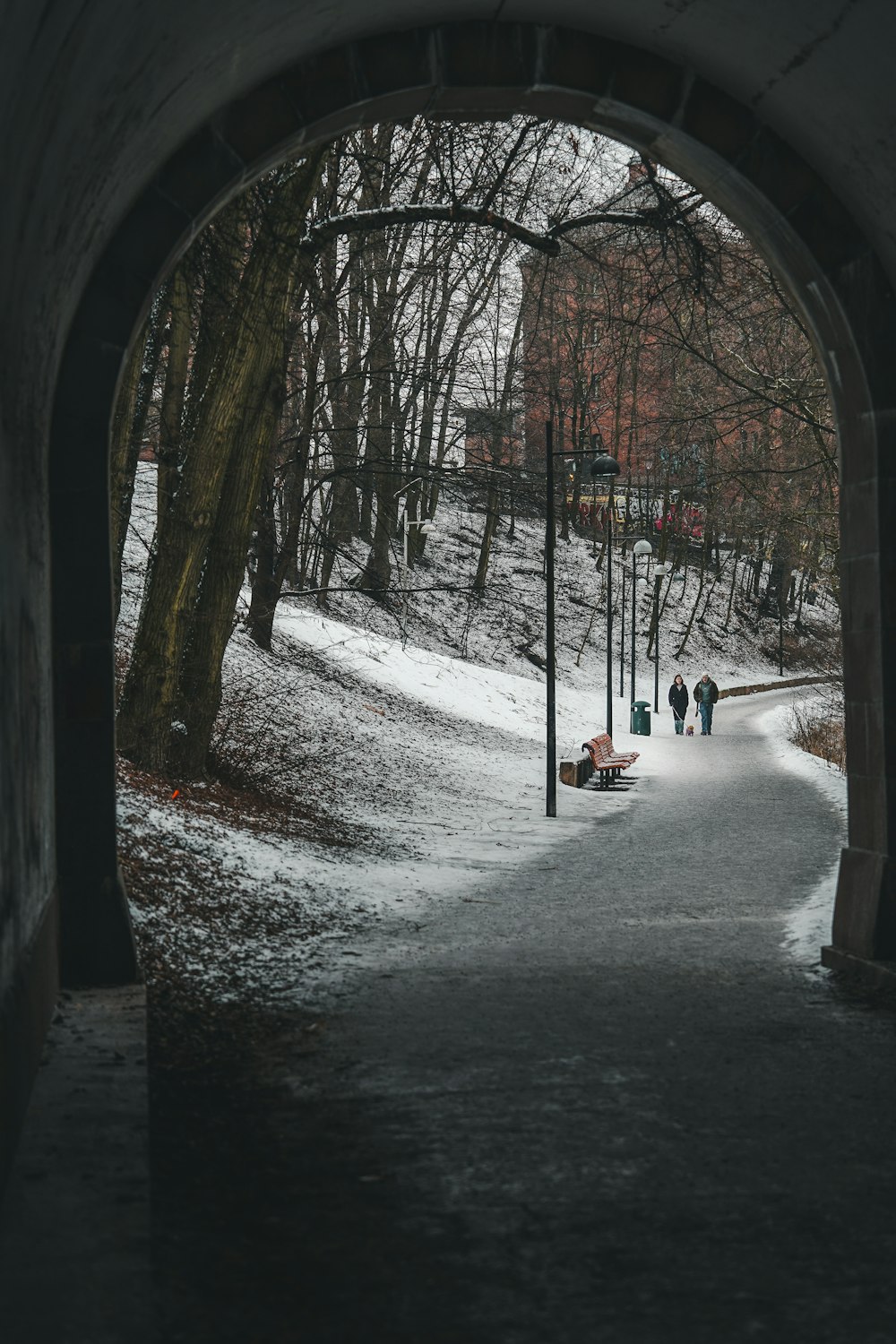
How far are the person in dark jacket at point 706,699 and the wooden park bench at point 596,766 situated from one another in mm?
11798

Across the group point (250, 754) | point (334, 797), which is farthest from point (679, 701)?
point (250, 754)

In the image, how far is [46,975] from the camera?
667 centimetres

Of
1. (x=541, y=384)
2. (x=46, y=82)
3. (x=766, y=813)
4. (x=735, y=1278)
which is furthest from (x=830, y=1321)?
(x=541, y=384)

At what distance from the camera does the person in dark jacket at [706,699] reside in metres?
37.9

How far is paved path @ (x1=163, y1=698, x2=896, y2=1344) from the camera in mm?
3869

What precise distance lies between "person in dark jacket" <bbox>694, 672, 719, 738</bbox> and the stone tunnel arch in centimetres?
2943

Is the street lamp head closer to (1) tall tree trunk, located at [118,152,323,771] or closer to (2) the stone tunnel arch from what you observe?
(1) tall tree trunk, located at [118,152,323,771]

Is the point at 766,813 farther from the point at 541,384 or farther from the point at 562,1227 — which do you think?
the point at 562,1227

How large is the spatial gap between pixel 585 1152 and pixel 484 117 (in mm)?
6255

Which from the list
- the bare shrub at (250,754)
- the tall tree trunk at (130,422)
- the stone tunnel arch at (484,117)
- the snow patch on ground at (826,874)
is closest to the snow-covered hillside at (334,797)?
the bare shrub at (250,754)

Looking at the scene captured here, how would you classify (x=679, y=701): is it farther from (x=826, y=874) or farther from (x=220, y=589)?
(x=826, y=874)

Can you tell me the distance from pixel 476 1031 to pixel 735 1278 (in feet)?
10.1

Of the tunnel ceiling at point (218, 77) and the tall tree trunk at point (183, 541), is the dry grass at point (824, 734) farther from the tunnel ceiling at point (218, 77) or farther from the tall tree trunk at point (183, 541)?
the tunnel ceiling at point (218, 77)

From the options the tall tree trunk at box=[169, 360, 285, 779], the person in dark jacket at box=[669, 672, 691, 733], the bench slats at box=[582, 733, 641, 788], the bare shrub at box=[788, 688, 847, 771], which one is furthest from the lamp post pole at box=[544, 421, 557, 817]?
the person in dark jacket at box=[669, 672, 691, 733]
